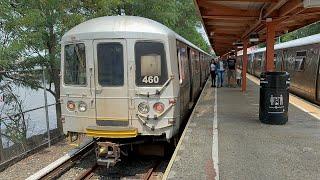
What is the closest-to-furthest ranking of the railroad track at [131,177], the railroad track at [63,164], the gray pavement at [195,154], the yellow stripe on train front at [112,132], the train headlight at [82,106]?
the gray pavement at [195,154] → the yellow stripe on train front at [112,132] → the railroad track at [63,164] → the railroad track at [131,177] → the train headlight at [82,106]

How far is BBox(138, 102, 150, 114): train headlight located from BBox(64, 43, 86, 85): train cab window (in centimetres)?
132

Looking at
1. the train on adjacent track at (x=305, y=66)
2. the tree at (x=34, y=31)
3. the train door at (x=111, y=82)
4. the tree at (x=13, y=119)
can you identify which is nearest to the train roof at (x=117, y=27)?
the train door at (x=111, y=82)

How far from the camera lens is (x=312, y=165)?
6.83 metres

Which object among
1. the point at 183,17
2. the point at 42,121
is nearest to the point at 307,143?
the point at 42,121

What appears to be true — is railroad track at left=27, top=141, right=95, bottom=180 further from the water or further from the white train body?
the water

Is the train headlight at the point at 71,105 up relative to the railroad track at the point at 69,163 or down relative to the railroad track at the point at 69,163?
up

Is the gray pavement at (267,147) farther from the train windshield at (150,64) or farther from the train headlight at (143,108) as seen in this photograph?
the train windshield at (150,64)

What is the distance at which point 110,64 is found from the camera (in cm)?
861

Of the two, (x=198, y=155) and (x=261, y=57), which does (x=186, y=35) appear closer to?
(x=261, y=57)

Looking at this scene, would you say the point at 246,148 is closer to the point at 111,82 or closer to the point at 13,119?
the point at 111,82

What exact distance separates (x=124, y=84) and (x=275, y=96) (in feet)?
12.5

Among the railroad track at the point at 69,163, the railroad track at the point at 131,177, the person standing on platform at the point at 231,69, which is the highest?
the person standing on platform at the point at 231,69

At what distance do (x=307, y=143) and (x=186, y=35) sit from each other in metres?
23.7

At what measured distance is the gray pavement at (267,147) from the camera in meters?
6.47
